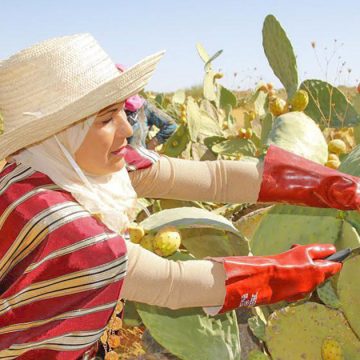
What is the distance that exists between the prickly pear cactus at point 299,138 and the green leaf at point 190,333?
660 mm

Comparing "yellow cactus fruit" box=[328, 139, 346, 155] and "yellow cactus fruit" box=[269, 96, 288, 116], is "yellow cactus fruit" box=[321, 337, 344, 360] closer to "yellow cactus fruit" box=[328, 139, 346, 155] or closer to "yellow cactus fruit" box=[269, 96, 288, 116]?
"yellow cactus fruit" box=[328, 139, 346, 155]

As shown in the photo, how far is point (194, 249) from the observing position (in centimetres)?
206

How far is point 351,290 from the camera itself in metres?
1.60

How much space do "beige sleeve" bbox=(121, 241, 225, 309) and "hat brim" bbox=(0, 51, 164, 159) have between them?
27 centimetres

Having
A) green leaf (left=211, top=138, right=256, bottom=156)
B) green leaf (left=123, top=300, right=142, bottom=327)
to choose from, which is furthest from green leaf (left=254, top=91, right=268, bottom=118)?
green leaf (left=123, top=300, right=142, bottom=327)

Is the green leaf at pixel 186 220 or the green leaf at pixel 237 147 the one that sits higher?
the green leaf at pixel 186 220

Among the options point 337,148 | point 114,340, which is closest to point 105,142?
point 114,340

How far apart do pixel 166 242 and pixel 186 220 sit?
0.09 meters

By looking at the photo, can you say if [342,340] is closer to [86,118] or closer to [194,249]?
[194,249]

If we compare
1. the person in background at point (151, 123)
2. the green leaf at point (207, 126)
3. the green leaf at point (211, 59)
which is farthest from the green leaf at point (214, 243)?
the green leaf at point (211, 59)

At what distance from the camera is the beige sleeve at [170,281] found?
1265 mm

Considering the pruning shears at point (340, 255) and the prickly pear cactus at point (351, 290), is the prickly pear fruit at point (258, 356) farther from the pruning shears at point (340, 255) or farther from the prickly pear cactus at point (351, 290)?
the pruning shears at point (340, 255)

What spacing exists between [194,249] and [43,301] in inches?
32.6

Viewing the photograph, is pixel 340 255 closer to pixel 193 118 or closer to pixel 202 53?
pixel 193 118
